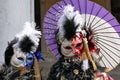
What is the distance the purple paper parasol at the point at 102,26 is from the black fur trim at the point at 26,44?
0.75ft

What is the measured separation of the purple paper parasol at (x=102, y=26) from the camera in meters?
4.24

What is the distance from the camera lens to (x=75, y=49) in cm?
415

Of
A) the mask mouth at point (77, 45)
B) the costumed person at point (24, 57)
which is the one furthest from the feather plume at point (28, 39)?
the mask mouth at point (77, 45)

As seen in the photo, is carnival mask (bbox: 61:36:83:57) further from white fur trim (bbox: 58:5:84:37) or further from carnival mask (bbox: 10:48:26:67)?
carnival mask (bbox: 10:48:26:67)

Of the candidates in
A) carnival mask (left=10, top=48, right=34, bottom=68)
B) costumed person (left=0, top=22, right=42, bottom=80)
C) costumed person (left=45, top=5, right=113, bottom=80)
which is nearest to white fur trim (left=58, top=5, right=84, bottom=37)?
costumed person (left=45, top=5, right=113, bottom=80)

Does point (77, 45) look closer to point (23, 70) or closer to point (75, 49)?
point (75, 49)

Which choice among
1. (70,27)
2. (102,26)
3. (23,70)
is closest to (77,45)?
(70,27)

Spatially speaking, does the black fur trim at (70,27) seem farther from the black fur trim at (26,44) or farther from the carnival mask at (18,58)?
the carnival mask at (18,58)

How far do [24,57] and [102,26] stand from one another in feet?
2.51

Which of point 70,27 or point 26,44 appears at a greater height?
point 70,27

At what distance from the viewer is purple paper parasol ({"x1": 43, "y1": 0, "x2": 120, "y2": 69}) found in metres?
4.24

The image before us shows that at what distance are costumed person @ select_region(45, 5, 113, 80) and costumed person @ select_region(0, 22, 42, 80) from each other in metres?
0.22

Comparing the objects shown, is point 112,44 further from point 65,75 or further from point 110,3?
point 110,3

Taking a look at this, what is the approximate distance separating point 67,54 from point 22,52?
432 mm
